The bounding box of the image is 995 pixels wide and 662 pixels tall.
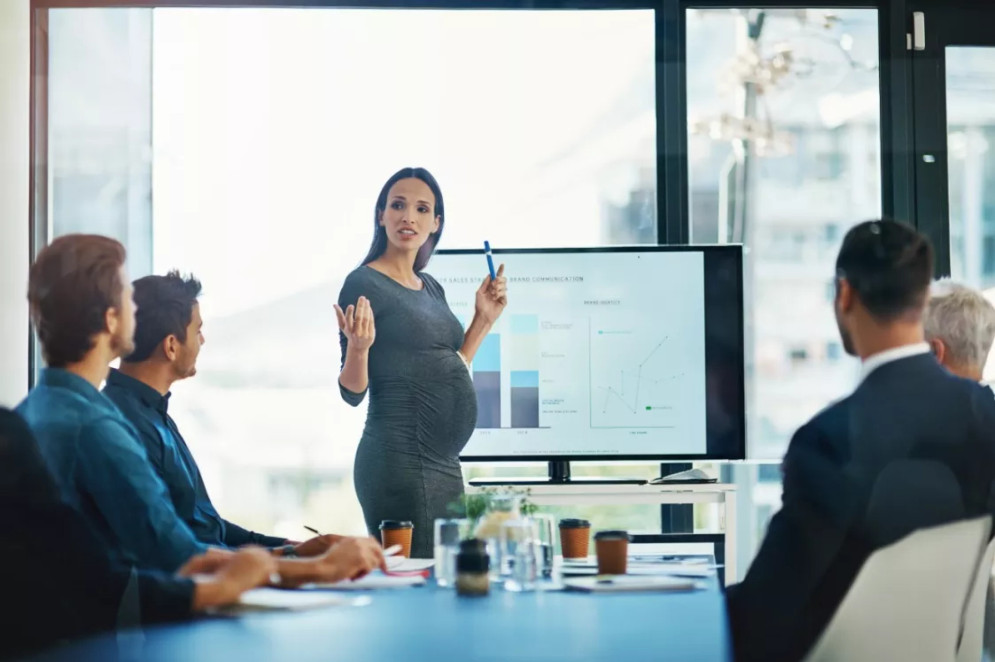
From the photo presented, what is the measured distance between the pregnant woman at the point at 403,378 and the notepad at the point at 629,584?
57.4 inches

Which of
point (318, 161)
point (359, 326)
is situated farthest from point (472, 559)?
point (318, 161)

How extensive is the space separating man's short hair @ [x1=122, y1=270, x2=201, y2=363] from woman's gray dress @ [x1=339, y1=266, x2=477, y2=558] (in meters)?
0.76

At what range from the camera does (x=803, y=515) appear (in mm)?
1901

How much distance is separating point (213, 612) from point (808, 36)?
3579mm

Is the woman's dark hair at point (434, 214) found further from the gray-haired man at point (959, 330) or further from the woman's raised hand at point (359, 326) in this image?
the gray-haired man at point (959, 330)

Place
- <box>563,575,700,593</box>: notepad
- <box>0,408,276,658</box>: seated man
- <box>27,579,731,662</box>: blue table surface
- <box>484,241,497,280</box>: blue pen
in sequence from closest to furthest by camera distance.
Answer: <box>27,579,731,662</box>: blue table surface
<box>0,408,276,658</box>: seated man
<box>563,575,700,593</box>: notepad
<box>484,241,497,280</box>: blue pen

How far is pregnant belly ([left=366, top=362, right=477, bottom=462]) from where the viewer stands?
353cm

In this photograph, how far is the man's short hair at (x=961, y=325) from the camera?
292cm

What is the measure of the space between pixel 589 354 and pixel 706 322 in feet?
1.36

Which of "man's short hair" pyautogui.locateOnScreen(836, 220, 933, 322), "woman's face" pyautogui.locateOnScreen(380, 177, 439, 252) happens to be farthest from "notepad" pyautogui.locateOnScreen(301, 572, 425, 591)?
"woman's face" pyautogui.locateOnScreen(380, 177, 439, 252)

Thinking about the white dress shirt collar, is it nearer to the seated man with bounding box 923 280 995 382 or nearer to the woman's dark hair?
the seated man with bounding box 923 280 995 382

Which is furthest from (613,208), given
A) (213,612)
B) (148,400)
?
(213,612)

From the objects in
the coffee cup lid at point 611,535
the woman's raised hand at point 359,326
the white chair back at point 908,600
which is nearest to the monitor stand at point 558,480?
the woman's raised hand at point 359,326

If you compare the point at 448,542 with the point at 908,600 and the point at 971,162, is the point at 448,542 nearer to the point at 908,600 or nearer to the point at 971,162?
the point at 908,600
